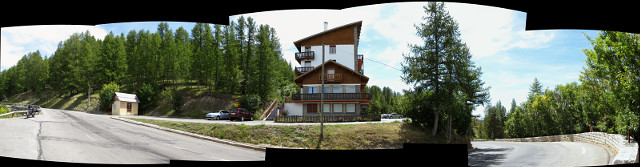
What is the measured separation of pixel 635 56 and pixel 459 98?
3021 mm

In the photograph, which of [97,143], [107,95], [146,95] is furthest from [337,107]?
[107,95]

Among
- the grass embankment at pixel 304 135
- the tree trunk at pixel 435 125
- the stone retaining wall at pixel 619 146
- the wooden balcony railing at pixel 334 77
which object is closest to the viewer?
the stone retaining wall at pixel 619 146

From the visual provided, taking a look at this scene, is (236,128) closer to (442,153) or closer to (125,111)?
(125,111)

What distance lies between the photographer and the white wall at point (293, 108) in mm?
4247

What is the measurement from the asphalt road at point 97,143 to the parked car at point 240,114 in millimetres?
473

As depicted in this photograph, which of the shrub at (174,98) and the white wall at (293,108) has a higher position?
the shrub at (174,98)

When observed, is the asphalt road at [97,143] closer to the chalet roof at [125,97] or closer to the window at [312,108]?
the chalet roof at [125,97]

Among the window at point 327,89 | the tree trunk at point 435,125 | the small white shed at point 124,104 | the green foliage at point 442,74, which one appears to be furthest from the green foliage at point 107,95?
the tree trunk at point 435,125

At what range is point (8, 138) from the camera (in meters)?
4.00

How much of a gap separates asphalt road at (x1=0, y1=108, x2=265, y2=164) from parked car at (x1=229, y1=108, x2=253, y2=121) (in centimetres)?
47

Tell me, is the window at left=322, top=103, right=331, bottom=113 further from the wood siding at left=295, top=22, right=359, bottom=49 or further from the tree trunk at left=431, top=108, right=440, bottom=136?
the tree trunk at left=431, top=108, right=440, bottom=136

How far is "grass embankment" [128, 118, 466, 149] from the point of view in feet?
13.2

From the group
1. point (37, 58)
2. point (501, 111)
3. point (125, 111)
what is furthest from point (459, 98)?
point (37, 58)

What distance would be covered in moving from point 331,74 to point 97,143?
3951mm
